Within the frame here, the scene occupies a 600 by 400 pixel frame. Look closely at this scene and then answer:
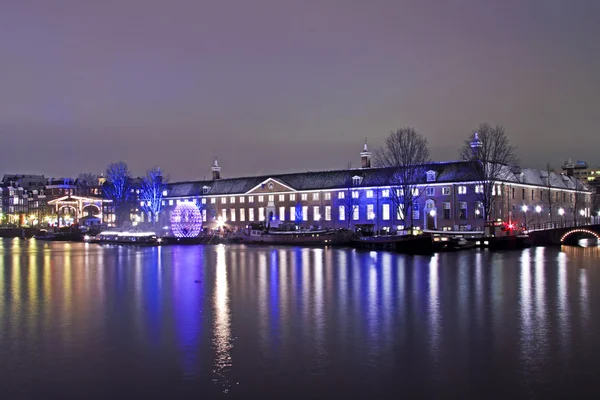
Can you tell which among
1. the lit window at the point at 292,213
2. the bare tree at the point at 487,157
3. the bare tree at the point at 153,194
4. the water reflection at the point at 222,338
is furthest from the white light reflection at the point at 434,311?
the bare tree at the point at 153,194

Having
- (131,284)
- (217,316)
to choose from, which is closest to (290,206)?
(131,284)

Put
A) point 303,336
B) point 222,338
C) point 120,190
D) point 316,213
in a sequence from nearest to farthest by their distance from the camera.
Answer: point 222,338, point 303,336, point 316,213, point 120,190

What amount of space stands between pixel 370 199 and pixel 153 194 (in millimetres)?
46396

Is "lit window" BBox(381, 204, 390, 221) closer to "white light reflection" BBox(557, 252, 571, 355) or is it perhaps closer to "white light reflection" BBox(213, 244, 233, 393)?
"white light reflection" BBox(557, 252, 571, 355)

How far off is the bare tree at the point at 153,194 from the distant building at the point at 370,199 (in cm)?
443

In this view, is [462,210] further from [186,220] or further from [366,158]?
[186,220]

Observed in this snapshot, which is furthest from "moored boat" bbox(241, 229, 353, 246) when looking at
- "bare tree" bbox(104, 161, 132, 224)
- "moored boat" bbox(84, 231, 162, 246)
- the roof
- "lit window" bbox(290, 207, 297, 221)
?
"bare tree" bbox(104, 161, 132, 224)

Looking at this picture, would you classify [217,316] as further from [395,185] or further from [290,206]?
[290,206]

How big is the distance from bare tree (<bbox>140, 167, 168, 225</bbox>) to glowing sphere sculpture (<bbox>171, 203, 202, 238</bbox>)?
31.5 metres

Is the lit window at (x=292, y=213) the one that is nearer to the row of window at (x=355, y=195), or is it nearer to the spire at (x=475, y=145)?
the row of window at (x=355, y=195)

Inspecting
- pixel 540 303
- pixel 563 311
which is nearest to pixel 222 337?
pixel 563 311

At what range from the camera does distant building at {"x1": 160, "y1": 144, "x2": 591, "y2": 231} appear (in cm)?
10025

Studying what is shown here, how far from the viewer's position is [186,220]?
9738 centimetres

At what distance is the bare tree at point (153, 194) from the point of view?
133 metres
